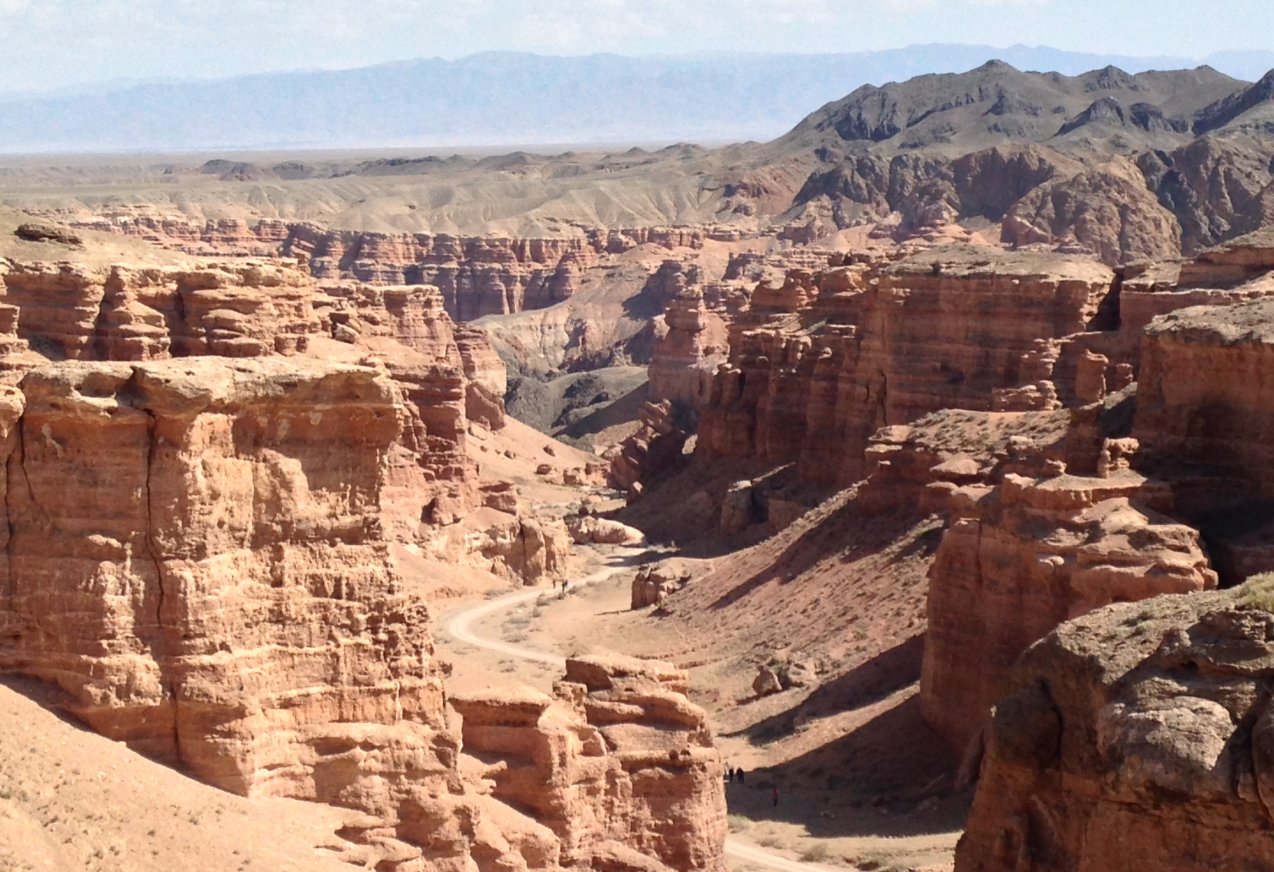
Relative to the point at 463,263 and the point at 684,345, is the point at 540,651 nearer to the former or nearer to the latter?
the point at 684,345

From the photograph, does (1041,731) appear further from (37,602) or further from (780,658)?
(780,658)

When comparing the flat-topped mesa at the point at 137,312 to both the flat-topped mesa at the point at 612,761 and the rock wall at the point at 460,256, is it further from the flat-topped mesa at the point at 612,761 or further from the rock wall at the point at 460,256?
the rock wall at the point at 460,256

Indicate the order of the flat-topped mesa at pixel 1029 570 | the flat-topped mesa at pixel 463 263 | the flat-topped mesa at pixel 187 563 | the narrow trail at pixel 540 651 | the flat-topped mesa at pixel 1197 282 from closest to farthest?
the flat-topped mesa at pixel 187 563 < the flat-topped mesa at pixel 1029 570 < the narrow trail at pixel 540 651 < the flat-topped mesa at pixel 1197 282 < the flat-topped mesa at pixel 463 263

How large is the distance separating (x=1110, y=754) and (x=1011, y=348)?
40738 mm

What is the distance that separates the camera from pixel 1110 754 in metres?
19.9

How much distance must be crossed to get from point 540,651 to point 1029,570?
66.4ft

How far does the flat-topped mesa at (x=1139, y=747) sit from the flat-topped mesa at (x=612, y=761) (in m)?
6.89

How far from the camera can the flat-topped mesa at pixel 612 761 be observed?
28.0 metres

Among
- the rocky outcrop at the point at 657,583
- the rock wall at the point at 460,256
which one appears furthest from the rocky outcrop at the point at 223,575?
the rock wall at the point at 460,256

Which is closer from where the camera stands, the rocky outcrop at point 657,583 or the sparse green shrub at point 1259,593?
the sparse green shrub at point 1259,593

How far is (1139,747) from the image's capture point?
1941cm

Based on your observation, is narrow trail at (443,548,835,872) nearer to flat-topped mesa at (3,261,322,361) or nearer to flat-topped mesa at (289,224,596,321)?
flat-topped mesa at (3,261,322,361)

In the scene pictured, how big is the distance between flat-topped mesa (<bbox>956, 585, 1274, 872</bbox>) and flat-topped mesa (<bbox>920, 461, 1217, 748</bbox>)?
11.0m

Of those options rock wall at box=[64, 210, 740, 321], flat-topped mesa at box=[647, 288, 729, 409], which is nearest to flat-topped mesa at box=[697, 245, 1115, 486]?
flat-topped mesa at box=[647, 288, 729, 409]
